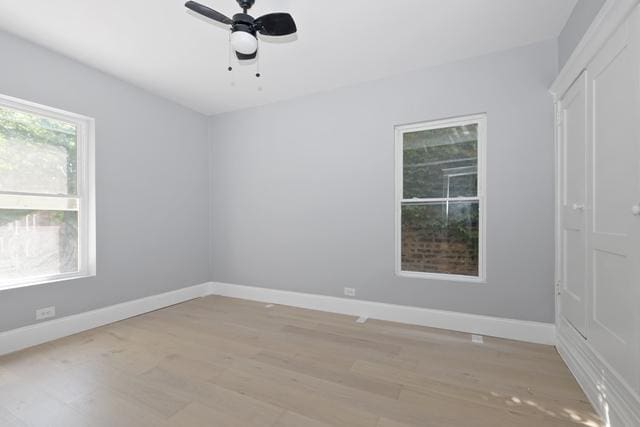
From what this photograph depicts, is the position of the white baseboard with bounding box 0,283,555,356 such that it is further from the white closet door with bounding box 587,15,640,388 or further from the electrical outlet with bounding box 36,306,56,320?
the white closet door with bounding box 587,15,640,388

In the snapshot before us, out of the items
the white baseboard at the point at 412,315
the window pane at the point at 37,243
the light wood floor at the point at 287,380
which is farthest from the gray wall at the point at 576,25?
the window pane at the point at 37,243

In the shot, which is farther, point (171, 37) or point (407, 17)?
point (171, 37)

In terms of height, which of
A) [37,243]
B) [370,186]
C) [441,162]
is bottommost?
[37,243]

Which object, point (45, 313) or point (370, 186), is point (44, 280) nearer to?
point (45, 313)

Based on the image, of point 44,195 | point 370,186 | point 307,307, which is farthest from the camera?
point 307,307

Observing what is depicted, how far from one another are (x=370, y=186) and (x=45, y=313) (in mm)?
3397

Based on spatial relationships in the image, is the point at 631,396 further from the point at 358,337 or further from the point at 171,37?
the point at 171,37

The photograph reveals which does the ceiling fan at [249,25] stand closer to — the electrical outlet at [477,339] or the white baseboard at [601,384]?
the white baseboard at [601,384]

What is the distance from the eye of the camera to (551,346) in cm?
242

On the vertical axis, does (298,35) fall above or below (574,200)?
above

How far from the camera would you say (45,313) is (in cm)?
257

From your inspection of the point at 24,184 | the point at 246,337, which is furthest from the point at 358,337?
the point at 24,184

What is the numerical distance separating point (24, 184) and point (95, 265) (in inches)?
37.8

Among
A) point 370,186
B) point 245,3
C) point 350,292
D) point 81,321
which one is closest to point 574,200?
point 370,186
